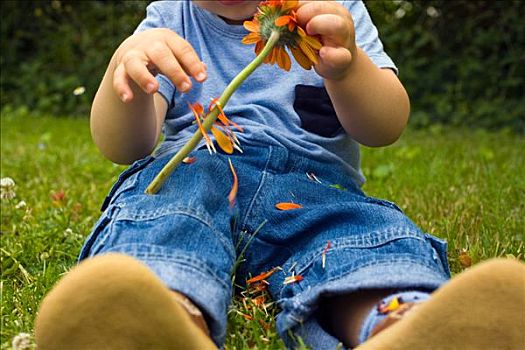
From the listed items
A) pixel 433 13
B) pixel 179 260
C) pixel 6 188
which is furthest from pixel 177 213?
pixel 433 13

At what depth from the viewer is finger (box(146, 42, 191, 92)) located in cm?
111

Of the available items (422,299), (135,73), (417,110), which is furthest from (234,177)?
(417,110)

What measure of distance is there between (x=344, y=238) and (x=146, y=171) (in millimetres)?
370

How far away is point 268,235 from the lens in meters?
1.32

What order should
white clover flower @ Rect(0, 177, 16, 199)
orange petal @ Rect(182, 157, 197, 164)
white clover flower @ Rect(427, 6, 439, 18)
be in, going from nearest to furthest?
orange petal @ Rect(182, 157, 197, 164) → white clover flower @ Rect(0, 177, 16, 199) → white clover flower @ Rect(427, 6, 439, 18)

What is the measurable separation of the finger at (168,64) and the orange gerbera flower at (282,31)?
0.12m

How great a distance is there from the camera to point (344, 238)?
1.22m

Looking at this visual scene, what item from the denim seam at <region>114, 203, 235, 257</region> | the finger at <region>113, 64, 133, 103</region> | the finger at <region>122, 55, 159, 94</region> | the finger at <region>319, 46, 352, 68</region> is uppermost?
the finger at <region>122, 55, 159, 94</region>

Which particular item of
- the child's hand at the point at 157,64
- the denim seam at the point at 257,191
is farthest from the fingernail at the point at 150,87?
the denim seam at the point at 257,191

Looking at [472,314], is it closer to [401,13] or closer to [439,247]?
[439,247]

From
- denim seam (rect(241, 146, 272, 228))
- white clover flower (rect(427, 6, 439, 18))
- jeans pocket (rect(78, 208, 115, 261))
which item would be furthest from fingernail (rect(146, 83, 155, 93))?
white clover flower (rect(427, 6, 439, 18))

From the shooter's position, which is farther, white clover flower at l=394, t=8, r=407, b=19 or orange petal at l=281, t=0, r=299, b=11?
white clover flower at l=394, t=8, r=407, b=19

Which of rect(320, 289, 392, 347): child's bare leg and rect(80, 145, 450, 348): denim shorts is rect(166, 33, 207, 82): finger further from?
rect(320, 289, 392, 347): child's bare leg

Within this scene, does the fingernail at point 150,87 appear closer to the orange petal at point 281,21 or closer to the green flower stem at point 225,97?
the green flower stem at point 225,97
